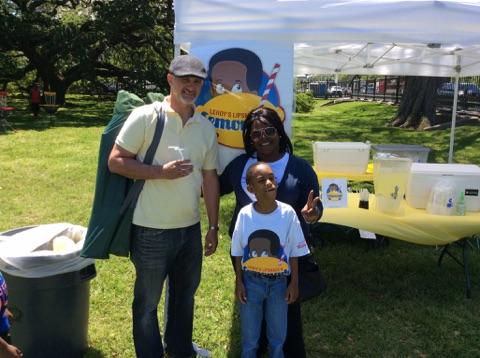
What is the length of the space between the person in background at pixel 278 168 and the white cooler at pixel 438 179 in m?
1.60

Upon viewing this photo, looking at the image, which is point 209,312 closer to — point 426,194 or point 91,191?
point 426,194

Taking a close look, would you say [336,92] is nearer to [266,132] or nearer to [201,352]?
[201,352]

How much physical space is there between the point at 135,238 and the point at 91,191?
549 centimetres

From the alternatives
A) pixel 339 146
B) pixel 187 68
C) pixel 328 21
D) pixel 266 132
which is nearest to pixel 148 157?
pixel 187 68

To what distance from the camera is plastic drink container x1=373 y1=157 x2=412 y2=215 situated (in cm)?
392

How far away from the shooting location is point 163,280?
2701 mm

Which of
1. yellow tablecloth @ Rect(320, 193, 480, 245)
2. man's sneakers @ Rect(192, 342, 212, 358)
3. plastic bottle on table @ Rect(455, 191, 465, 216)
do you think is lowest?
man's sneakers @ Rect(192, 342, 212, 358)

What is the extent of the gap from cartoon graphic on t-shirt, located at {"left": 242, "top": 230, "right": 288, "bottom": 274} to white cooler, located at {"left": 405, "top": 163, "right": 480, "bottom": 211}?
1.88 metres

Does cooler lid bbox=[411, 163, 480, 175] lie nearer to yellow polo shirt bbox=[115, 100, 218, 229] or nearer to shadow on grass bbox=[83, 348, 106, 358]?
yellow polo shirt bbox=[115, 100, 218, 229]

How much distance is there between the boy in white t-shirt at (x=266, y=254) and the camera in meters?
2.57

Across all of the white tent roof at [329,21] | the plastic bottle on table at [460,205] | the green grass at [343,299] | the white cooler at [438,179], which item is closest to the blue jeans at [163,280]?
the green grass at [343,299]

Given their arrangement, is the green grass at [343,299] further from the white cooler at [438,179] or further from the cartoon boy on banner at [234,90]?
the cartoon boy on banner at [234,90]

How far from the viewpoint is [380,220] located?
150 inches

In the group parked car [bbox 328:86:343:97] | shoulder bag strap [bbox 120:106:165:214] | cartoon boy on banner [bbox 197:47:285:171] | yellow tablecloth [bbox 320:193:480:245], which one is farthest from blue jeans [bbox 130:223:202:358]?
parked car [bbox 328:86:343:97]
